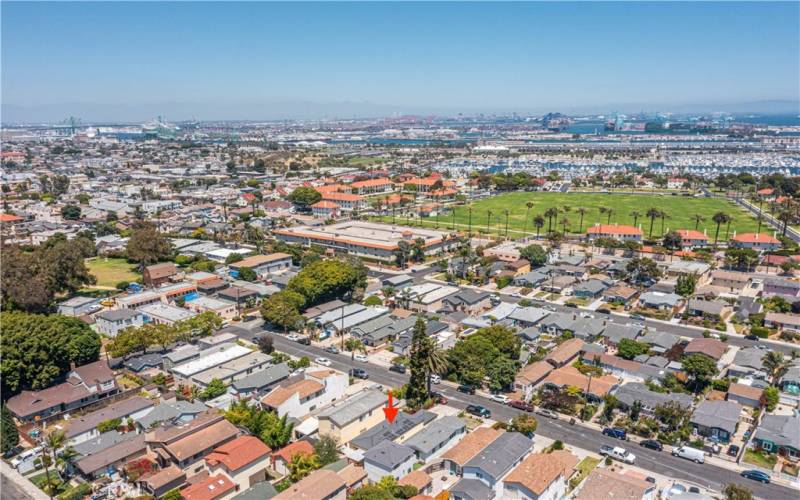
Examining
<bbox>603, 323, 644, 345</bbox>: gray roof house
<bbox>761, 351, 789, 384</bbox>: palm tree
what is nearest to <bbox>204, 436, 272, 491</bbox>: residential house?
<bbox>603, 323, 644, 345</bbox>: gray roof house

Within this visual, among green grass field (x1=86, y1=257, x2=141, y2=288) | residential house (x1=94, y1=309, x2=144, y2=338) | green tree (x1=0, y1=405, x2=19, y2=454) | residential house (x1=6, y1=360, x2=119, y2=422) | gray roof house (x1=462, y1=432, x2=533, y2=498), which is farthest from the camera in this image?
green grass field (x1=86, y1=257, x2=141, y2=288)

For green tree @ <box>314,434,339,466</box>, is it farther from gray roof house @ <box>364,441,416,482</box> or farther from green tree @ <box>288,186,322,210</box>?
green tree @ <box>288,186,322,210</box>

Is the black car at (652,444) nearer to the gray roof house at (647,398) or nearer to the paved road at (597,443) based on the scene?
the paved road at (597,443)

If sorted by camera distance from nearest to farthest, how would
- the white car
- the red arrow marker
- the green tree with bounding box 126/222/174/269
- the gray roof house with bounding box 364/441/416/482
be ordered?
1. the gray roof house with bounding box 364/441/416/482
2. the red arrow marker
3. the white car
4. the green tree with bounding box 126/222/174/269

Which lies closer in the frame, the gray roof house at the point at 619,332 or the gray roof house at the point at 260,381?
the gray roof house at the point at 260,381

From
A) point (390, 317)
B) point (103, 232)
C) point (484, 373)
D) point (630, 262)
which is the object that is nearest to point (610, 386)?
point (484, 373)

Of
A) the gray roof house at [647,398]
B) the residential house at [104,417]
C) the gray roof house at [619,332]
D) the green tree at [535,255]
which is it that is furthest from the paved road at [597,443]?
the green tree at [535,255]
